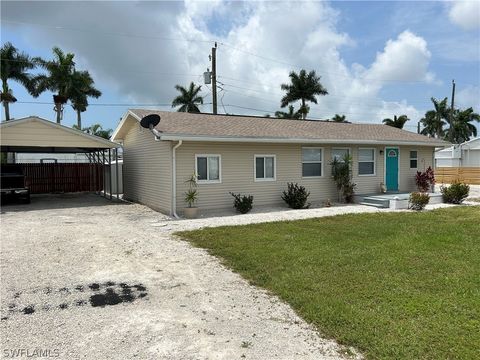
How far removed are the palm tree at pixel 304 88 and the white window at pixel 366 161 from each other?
959 inches

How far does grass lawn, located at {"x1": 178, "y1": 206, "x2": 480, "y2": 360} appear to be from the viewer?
11.9 feet

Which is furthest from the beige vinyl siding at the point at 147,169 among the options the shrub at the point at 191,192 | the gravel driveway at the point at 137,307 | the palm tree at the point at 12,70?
the palm tree at the point at 12,70

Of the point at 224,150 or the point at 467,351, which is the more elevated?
the point at 224,150

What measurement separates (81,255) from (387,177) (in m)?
13.5

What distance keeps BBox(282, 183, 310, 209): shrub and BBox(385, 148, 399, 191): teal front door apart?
5.05 metres

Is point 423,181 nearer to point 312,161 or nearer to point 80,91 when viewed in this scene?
point 312,161

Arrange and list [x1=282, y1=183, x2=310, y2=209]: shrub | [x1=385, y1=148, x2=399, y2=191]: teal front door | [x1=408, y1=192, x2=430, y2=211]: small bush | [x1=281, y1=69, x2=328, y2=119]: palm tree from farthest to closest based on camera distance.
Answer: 1. [x1=281, y1=69, x2=328, y2=119]: palm tree
2. [x1=385, y1=148, x2=399, y2=191]: teal front door
3. [x1=282, y1=183, x2=310, y2=209]: shrub
4. [x1=408, y1=192, x2=430, y2=211]: small bush

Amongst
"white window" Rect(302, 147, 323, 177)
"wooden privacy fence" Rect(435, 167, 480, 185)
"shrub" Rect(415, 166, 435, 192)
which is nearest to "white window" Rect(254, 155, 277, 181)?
"white window" Rect(302, 147, 323, 177)

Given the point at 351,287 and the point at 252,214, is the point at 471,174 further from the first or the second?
the point at 351,287

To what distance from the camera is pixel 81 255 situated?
6988 mm

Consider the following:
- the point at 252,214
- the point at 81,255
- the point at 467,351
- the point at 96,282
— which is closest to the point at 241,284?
the point at 96,282

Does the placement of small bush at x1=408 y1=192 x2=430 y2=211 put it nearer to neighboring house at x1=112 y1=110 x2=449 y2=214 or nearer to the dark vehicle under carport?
neighboring house at x1=112 y1=110 x2=449 y2=214

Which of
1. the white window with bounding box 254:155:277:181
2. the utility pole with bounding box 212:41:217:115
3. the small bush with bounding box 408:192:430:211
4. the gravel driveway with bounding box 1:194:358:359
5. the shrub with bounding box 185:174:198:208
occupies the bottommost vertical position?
the gravel driveway with bounding box 1:194:358:359

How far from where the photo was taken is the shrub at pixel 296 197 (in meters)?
13.3
